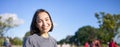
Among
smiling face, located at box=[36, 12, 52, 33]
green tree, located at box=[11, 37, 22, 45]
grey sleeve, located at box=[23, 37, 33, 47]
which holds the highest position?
smiling face, located at box=[36, 12, 52, 33]

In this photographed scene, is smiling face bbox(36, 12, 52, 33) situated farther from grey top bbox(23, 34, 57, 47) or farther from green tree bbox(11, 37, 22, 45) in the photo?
green tree bbox(11, 37, 22, 45)

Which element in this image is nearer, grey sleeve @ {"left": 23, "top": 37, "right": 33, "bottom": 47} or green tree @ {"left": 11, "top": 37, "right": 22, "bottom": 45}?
grey sleeve @ {"left": 23, "top": 37, "right": 33, "bottom": 47}

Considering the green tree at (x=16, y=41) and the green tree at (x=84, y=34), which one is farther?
the green tree at (x=84, y=34)

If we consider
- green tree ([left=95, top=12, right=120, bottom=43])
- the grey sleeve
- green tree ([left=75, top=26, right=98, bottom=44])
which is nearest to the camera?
the grey sleeve

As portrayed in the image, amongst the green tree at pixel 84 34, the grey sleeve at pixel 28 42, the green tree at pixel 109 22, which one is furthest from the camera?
the green tree at pixel 84 34

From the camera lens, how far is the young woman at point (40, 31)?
2.99 metres

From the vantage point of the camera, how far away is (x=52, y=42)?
3182mm

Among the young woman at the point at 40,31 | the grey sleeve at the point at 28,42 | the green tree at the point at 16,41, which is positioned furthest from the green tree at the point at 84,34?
the grey sleeve at the point at 28,42

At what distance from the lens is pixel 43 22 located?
118 inches

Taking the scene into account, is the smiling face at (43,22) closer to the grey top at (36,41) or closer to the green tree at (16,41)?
the grey top at (36,41)

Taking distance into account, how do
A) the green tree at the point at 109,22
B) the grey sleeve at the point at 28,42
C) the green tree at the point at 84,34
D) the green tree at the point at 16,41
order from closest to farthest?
the grey sleeve at the point at 28,42 → the green tree at the point at 109,22 → the green tree at the point at 16,41 → the green tree at the point at 84,34

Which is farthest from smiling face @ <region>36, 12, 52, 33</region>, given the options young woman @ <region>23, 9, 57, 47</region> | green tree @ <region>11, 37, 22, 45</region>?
green tree @ <region>11, 37, 22, 45</region>

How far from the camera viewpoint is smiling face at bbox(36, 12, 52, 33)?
118 inches

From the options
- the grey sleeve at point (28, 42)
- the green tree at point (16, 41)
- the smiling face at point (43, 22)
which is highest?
the smiling face at point (43, 22)
